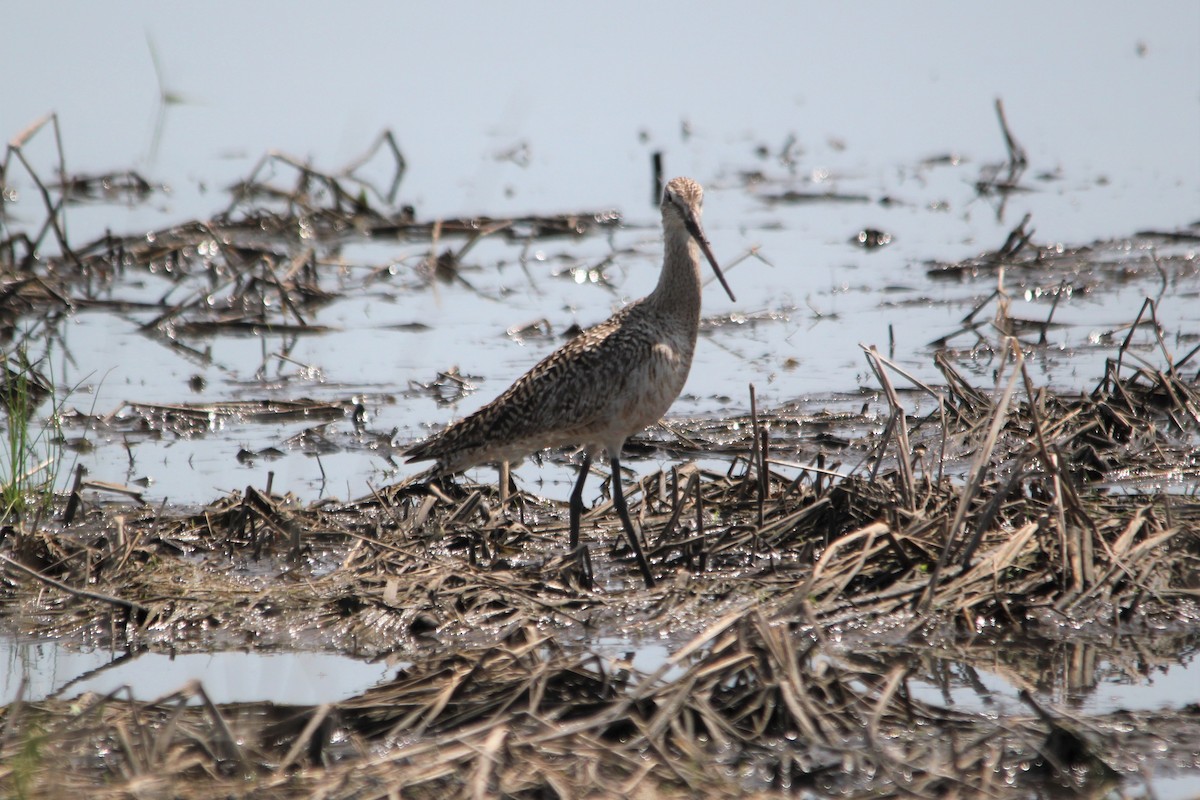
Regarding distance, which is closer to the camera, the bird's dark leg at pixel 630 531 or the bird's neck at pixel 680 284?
the bird's dark leg at pixel 630 531

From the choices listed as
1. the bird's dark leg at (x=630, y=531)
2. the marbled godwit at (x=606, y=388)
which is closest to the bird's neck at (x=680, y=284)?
the marbled godwit at (x=606, y=388)

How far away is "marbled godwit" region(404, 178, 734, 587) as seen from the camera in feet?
21.6

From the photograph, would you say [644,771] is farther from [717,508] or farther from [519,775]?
[717,508]

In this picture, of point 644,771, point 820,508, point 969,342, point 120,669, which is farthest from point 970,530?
point 969,342

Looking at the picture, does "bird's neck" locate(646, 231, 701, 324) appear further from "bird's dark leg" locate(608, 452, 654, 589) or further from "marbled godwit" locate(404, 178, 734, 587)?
"bird's dark leg" locate(608, 452, 654, 589)

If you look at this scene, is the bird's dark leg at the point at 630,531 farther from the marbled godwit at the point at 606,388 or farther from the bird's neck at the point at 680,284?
the bird's neck at the point at 680,284

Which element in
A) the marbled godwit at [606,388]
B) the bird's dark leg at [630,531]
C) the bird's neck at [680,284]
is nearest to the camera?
the bird's dark leg at [630,531]

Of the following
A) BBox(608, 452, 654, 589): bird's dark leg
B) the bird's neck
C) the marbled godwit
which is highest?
the bird's neck

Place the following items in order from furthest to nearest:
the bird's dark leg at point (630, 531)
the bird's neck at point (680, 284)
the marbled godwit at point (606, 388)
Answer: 1. the bird's neck at point (680, 284)
2. the marbled godwit at point (606, 388)
3. the bird's dark leg at point (630, 531)

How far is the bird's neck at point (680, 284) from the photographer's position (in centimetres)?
686

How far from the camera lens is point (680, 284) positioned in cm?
687

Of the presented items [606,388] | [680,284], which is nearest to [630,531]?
[606,388]

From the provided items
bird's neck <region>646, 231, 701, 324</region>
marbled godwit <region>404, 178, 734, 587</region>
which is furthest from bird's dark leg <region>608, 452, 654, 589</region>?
bird's neck <region>646, 231, 701, 324</region>

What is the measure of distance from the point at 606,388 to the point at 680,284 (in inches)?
24.4
